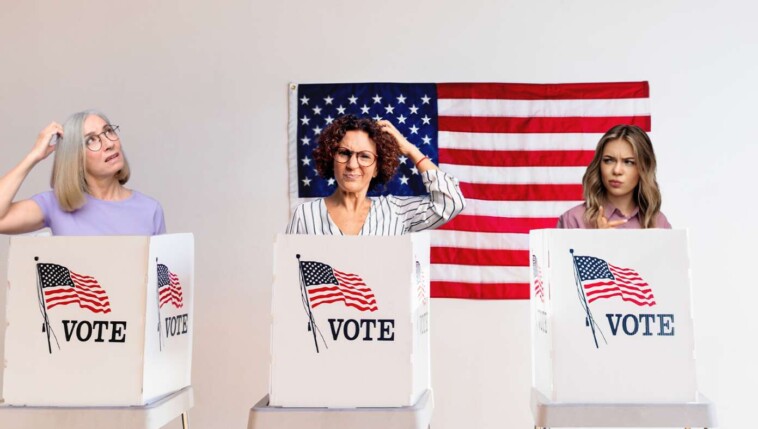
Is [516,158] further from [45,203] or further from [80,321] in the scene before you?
[80,321]

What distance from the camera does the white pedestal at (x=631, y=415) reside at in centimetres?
185

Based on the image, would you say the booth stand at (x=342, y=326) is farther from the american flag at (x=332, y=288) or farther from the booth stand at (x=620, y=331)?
the booth stand at (x=620, y=331)

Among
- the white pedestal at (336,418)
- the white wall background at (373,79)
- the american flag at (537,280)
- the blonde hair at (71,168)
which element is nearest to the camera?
the white pedestal at (336,418)

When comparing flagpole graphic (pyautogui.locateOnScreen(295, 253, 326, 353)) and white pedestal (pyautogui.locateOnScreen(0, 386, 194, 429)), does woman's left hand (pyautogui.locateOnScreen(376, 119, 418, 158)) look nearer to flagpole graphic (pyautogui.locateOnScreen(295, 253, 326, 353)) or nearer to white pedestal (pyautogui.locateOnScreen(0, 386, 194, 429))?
flagpole graphic (pyautogui.locateOnScreen(295, 253, 326, 353))

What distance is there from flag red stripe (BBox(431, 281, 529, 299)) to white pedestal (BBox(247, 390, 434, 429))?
1623 mm

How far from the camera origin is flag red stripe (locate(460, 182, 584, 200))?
340cm

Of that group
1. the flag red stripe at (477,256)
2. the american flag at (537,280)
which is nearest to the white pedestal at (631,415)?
the american flag at (537,280)

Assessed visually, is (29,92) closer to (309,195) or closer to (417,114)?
(309,195)

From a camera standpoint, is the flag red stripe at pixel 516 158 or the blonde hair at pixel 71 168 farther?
the flag red stripe at pixel 516 158

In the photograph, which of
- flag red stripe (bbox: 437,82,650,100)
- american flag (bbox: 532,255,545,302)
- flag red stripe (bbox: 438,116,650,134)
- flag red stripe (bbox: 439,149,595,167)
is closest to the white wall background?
flag red stripe (bbox: 437,82,650,100)

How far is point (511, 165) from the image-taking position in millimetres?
3420

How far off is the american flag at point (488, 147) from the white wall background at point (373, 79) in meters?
0.06

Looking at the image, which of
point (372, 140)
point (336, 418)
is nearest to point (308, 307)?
point (336, 418)

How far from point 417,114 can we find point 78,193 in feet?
5.19
